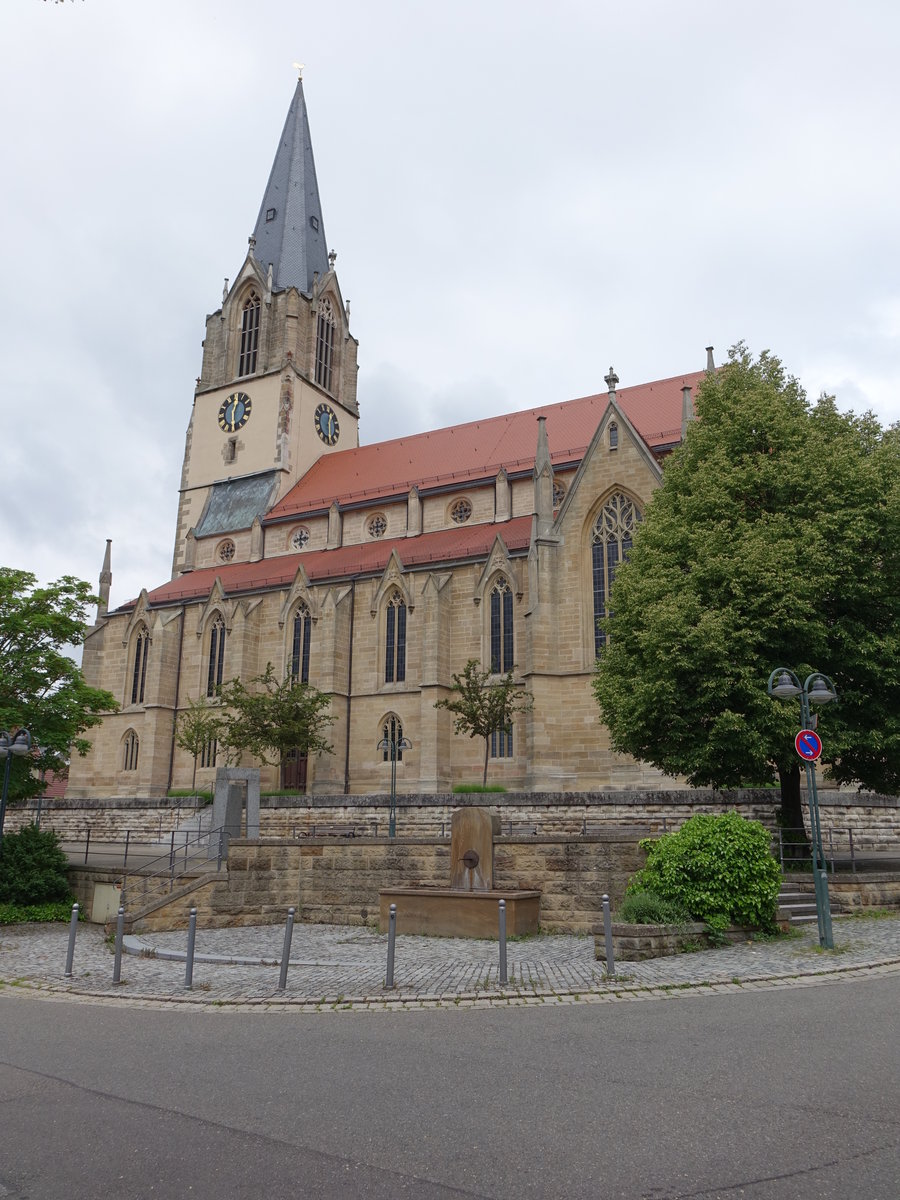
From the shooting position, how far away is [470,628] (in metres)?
35.4

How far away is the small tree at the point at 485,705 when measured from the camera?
99.9ft

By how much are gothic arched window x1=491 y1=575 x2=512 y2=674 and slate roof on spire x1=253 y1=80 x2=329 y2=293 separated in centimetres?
2690

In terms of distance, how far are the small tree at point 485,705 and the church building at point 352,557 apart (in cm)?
69

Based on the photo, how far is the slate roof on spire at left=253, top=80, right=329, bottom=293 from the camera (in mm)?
53312

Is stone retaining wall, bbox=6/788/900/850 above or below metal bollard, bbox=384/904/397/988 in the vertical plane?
above

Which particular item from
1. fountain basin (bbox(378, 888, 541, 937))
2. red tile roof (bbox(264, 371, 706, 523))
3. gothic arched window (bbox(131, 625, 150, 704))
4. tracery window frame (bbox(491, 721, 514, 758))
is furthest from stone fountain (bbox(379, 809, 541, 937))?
gothic arched window (bbox(131, 625, 150, 704))

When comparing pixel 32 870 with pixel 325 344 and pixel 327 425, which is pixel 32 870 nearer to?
pixel 327 425

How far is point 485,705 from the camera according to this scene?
102 feet

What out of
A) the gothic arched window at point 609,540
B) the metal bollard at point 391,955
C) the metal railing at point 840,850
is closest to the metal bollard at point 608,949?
the metal bollard at point 391,955

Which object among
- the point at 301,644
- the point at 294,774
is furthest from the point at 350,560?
the point at 294,774

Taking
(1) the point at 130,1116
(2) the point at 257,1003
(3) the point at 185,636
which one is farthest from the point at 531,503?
(1) the point at 130,1116

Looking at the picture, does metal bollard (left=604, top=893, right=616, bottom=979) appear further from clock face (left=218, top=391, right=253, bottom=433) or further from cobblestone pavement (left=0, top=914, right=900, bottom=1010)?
clock face (left=218, top=391, right=253, bottom=433)

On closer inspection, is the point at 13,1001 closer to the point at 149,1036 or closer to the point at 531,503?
the point at 149,1036

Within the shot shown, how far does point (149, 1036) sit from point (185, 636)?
117 ft
